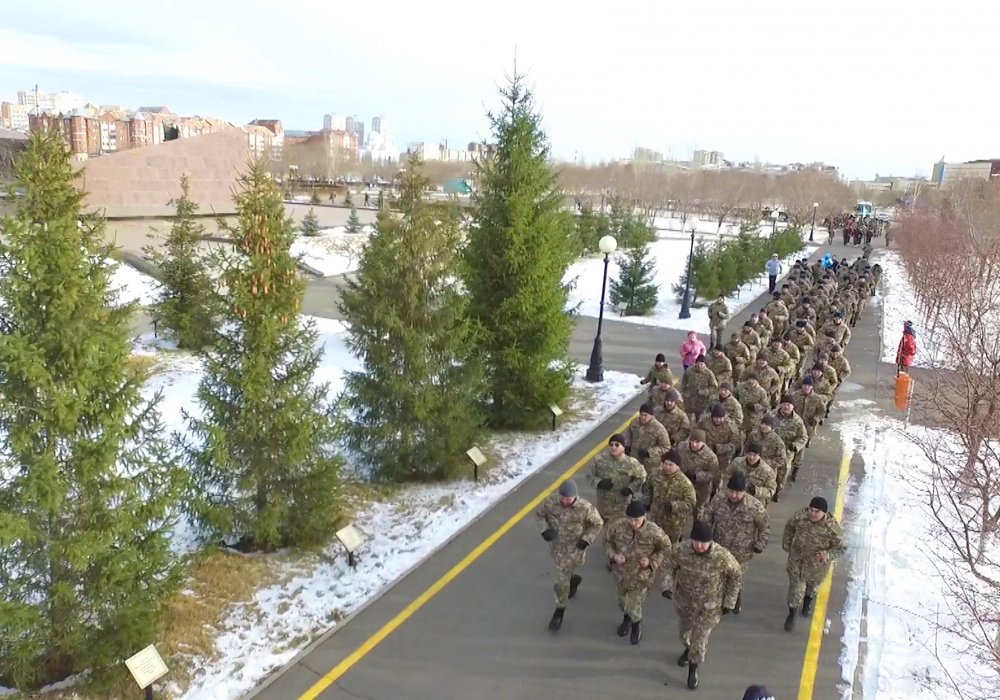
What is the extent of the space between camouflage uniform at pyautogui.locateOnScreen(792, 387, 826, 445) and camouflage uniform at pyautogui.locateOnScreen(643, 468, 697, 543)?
13.8 ft

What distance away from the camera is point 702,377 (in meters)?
12.5

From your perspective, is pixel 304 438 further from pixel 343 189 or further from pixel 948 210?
pixel 343 189

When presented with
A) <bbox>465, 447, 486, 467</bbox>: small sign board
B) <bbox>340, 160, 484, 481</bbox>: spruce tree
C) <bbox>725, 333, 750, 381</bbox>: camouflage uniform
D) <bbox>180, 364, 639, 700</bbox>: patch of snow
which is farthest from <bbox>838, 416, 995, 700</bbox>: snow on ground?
<bbox>340, 160, 484, 481</bbox>: spruce tree

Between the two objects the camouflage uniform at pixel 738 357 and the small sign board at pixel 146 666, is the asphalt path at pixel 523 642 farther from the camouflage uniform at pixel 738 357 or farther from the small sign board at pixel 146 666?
the camouflage uniform at pixel 738 357

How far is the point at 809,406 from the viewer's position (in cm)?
1166

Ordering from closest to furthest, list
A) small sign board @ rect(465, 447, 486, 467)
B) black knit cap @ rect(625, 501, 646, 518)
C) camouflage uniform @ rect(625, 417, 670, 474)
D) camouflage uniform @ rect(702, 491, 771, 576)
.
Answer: black knit cap @ rect(625, 501, 646, 518) → camouflage uniform @ rect(702, 491, 771, 576) → camouflage uniform @ rect(625, 417, 670, 474) → small sign board @ rect(465, 447, 486, 467)

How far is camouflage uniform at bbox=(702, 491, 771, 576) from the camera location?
7.46m

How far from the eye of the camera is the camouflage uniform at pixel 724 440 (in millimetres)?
9977

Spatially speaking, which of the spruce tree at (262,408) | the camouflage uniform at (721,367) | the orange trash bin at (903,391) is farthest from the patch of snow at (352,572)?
the orange trash bin at (903,391)

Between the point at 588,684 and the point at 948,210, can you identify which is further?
the point at 948,210

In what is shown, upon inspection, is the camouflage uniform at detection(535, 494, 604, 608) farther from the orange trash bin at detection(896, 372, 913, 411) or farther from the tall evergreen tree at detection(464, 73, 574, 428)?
the orange trash bin at detection(896, 372, 913, 411)

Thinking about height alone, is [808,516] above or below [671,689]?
above

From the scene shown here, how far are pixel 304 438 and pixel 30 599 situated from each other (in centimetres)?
295

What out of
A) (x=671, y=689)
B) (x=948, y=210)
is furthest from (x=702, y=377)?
(x=948, y=210)
